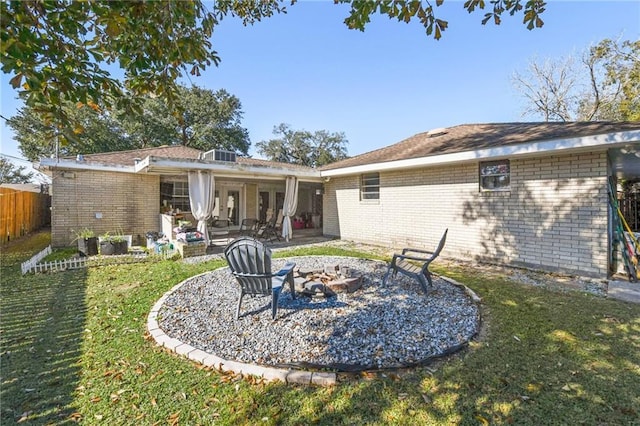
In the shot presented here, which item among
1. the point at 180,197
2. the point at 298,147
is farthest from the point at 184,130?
the point at 180,197

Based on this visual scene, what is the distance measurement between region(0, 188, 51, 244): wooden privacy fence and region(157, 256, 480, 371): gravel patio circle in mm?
10812

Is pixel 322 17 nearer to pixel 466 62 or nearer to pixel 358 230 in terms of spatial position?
pixel 466 62

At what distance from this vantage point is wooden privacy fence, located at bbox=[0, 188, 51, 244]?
34.8 feet

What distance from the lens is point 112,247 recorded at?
795 centimetres

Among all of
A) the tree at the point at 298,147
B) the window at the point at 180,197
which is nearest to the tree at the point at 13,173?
the tree at the point at 298,147

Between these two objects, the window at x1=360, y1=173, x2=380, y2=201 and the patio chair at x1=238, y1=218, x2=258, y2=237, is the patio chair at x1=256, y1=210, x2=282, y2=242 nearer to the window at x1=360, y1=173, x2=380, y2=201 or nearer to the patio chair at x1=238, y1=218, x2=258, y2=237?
the patio chair at x1=238, y1=218, x2=258, y2=237

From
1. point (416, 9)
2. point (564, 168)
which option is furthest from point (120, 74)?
point (564, 168)

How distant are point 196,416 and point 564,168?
314 inches

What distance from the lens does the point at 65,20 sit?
2051mm

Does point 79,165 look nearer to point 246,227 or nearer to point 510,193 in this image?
point 246,227

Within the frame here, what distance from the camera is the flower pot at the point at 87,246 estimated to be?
798 centimetres

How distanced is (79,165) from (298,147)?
2623 cm

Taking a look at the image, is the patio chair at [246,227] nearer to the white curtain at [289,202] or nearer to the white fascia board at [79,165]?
the white curtain at [289,202]

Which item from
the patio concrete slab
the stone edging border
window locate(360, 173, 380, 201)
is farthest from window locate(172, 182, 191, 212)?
the patio concrete slab
